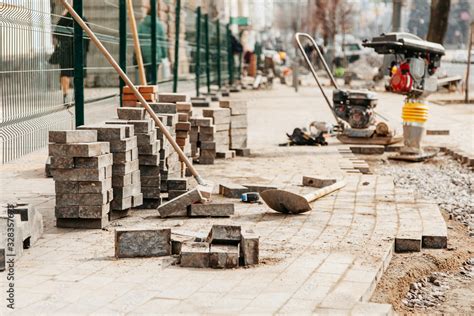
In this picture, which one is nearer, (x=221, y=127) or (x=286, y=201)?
(x=286, y=201)

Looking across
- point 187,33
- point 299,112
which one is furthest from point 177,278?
point 187,33

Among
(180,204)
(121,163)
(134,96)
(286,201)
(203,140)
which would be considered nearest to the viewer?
(121,163)

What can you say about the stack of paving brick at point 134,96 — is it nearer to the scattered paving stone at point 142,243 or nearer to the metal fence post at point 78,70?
the metal fence post at point 78,70

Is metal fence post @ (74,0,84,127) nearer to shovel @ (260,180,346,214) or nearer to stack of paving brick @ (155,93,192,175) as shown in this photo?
stack of paving brick @ (155,93,192,175)

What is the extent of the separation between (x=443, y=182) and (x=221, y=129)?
2768mm

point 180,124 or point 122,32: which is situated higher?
point 122,32

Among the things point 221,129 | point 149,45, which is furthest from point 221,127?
point 149,45

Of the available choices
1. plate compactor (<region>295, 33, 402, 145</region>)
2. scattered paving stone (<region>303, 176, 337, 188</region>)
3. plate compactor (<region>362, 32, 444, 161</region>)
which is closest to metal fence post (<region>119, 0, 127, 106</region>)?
plate compactor (<region>295, 33, 402, 145</region>)

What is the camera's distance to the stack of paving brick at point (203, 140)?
37.0ft

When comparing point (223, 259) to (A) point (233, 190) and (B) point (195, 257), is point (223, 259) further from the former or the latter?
(A) point (233, 190)

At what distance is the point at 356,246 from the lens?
6.73 meters

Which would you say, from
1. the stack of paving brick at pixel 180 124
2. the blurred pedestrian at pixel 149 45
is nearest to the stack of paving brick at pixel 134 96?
the stack of paving brick at pixel 180 124

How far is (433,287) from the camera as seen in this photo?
247 inches

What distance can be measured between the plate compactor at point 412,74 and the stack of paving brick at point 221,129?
6.48ft
